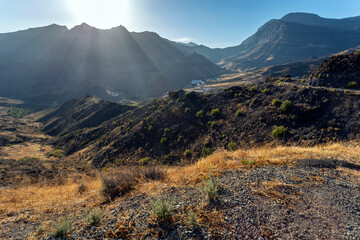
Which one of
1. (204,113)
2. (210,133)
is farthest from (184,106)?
(210,133)

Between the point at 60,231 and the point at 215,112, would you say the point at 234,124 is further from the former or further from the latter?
the point at 60,231

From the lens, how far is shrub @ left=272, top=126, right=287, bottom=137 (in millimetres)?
15693

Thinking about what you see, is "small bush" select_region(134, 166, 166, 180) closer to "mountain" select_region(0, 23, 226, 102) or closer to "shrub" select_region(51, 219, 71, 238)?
"shrub" select_region(51, 219, 71, 238)

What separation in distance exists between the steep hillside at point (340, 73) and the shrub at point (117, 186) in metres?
26.8

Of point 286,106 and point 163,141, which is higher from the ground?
point 286,106

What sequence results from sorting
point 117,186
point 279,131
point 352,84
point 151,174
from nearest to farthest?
point 117,186
point 151,174
point 279,131
point 352,84

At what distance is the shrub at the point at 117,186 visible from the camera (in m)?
6.44

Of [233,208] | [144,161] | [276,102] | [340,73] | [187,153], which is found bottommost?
[144,161]

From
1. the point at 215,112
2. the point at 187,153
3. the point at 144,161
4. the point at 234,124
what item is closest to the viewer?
the point at 187,153

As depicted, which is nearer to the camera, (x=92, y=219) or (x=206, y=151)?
(x=92, y=219)

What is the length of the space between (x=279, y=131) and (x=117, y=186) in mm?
15727

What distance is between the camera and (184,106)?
97.5 feet

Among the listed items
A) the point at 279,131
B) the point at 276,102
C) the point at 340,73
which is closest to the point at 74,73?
the point at 276,102

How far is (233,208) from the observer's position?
439cm
